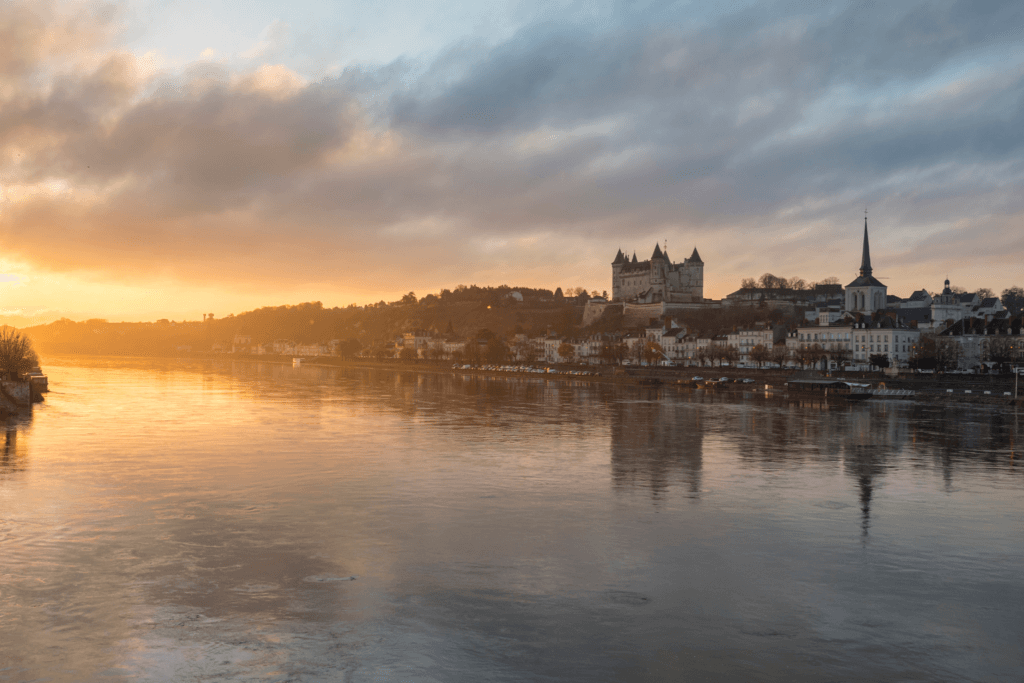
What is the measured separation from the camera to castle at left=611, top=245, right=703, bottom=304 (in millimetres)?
155625

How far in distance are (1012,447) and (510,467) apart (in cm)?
2039

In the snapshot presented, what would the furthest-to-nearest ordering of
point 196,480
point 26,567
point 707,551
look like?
point 196,480, point 707,551, point 26,567

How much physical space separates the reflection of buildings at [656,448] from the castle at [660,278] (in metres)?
108

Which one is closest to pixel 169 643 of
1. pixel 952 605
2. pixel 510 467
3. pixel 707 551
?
pixel 707 551

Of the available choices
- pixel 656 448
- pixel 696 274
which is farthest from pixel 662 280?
pixel 656 448

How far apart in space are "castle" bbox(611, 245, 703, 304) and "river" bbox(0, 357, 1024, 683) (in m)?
126

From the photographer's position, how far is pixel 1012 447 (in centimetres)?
3131

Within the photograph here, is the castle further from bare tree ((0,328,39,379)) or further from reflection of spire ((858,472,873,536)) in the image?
reflection of spire ((858,472,873,536))

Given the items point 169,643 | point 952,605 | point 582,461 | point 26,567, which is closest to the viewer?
point 169,643

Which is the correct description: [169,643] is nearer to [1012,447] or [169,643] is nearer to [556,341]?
[1012,447]

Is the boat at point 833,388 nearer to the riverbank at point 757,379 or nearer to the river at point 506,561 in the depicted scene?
the riverbank at point 757,379

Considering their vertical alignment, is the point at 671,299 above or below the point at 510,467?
above

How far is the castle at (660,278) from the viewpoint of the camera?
156 metres

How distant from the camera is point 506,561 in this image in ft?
47.0
